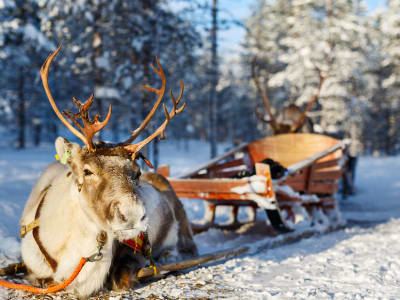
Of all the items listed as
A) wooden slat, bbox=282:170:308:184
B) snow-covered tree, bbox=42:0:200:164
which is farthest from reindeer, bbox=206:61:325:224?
snow-covered tree, bbox=42:0:200:164

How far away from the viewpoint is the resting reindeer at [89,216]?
114 inches

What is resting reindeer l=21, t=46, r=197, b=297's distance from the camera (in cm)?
289

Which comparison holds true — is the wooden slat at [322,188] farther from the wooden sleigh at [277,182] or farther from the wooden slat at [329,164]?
the wooden slat at [329,164]

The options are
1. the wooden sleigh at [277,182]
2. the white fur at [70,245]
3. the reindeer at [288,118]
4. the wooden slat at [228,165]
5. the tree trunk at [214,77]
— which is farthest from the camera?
the tree trunk at [214,77]

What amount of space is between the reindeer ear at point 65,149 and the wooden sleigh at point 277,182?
2.64 metres

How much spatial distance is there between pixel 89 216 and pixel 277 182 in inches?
117

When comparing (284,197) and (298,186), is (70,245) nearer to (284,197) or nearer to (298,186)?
(284,197)

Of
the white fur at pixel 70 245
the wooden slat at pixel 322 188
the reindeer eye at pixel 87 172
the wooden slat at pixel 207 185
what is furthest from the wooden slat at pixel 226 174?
the reindeer eye at pixel 87 172

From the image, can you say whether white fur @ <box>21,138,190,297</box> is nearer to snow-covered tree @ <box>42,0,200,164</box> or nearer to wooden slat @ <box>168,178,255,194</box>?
wooden slat @ <box>168,178,255,194</box>

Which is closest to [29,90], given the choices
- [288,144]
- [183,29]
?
[183,29]

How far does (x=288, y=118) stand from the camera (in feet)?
31.6

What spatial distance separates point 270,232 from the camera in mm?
6680

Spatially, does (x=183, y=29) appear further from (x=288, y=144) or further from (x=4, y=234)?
(x=4, y=234)

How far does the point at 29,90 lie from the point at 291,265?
838 inches
